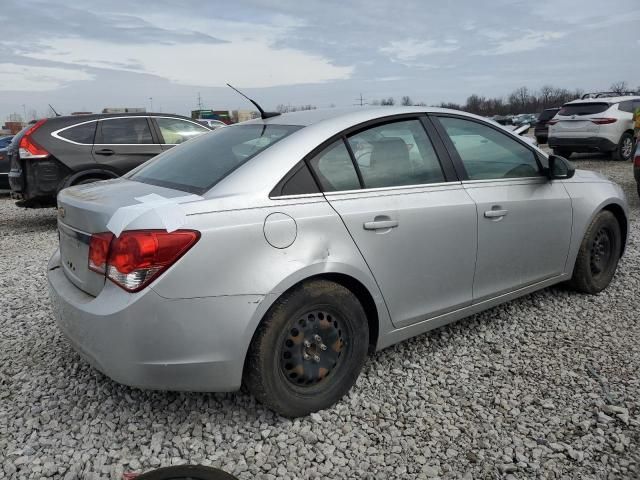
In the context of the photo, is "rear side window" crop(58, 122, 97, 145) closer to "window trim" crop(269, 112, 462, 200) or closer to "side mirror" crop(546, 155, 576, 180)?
"window trim" crop(269, 112, 462, 200)

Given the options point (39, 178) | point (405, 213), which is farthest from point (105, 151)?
point (405, 213)

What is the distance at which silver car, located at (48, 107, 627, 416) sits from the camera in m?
2.25

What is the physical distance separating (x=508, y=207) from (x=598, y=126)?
39.5 ft

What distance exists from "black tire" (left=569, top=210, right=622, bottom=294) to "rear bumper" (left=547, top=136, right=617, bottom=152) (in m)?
10.5

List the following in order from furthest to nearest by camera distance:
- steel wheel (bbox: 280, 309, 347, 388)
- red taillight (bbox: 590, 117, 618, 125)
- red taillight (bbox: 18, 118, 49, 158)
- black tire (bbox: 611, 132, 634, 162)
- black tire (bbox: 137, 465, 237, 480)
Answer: black tire (bbox: 611, 132, 634, 162) < red taillight (bbox: 590, 117, 618, 125) < red taillight (bbox: 18, 118, 49, 158) < steel wheel (bbox: 280, 309, 347, 388) < black tire (bbox: 137, 465, 237, 480)

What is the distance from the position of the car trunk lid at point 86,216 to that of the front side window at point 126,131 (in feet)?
17.6

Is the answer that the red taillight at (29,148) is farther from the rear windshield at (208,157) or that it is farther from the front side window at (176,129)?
the rear windshield at (208,157)

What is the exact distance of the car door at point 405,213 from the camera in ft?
9.00

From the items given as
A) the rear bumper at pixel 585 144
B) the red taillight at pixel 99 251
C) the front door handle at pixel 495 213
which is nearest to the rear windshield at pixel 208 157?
the red taillight at pixel 99 251

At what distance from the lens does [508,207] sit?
3416 millimetres

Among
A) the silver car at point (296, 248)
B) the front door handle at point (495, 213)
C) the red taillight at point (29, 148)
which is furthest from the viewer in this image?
the red taillight at point (29, 148)

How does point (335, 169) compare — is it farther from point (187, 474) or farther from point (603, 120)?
point (603, 120)

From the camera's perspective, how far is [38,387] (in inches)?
119

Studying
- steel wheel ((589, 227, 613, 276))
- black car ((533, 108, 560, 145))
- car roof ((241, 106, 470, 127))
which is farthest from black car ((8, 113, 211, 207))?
black car ((533, 108, 560, 145))
